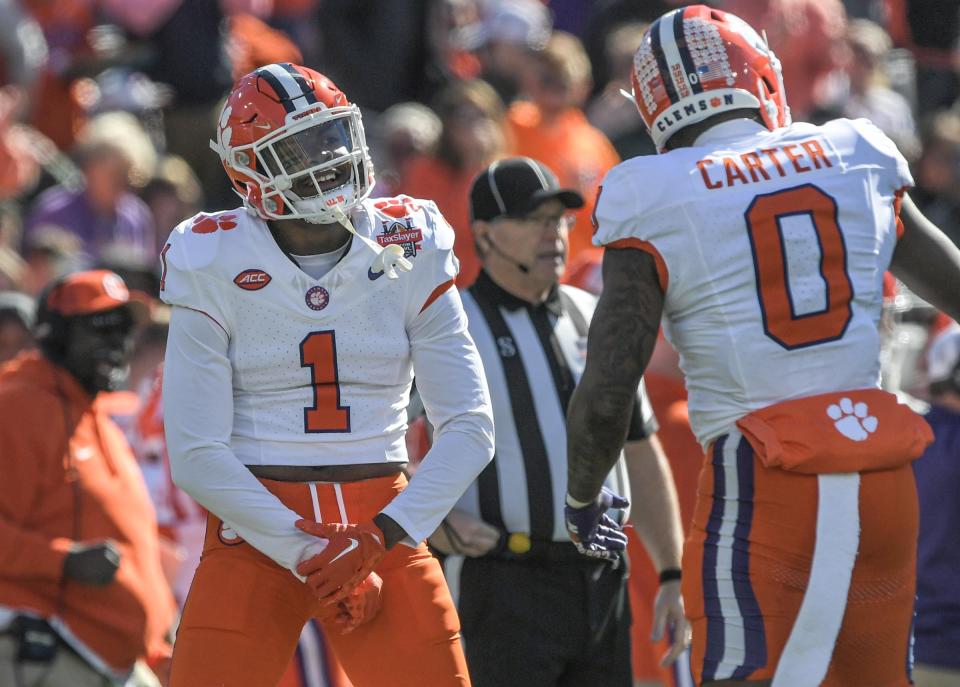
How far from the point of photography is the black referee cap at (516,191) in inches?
205

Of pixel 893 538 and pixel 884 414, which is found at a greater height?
pixel 884 414

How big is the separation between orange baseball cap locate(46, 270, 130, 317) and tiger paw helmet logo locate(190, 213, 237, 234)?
1.72 metres

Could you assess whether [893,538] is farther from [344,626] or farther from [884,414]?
[344,626]

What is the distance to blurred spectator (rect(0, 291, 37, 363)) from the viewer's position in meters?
7.12

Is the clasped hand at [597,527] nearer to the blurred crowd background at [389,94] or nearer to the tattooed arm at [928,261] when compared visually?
the tattooed arm at [928,261]

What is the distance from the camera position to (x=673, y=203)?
3775 millimetres

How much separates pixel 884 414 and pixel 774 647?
1.88ft

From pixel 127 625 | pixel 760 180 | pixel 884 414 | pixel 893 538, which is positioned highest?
pixel 760 180

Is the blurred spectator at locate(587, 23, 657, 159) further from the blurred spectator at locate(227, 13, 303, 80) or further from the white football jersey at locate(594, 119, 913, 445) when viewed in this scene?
the white football jersey at locate(594, 119, 913, 445)

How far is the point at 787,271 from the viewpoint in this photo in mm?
3766

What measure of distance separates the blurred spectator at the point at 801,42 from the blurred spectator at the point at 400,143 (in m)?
2.11

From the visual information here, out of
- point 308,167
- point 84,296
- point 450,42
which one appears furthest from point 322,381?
point 450,42

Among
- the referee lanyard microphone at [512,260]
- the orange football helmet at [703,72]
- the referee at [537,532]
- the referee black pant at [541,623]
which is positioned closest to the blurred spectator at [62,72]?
the referee lanyard microphone at [512,260]

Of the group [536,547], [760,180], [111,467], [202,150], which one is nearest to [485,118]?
[202,150]
